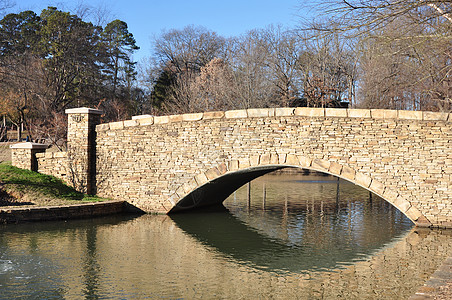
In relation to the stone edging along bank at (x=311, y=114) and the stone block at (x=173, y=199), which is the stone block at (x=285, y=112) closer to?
the stone edging along bank at (x=311, y=114)

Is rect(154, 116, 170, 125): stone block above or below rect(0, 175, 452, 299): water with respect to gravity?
above

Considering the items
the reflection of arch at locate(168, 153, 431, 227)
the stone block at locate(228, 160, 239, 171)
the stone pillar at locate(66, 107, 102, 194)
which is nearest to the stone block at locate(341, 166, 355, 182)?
the reflection of arch at locate(168, 153, 431, 227)

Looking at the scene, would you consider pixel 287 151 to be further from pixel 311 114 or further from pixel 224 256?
pixel 224 256

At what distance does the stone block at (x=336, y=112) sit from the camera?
11.4 m

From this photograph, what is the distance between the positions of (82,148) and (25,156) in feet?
6.99

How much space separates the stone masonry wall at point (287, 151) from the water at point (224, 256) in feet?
3.14

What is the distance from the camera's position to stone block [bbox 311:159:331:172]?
1150 cm

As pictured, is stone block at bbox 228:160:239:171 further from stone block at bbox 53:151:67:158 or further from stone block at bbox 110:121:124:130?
stone block at bbox 53:151:67:158

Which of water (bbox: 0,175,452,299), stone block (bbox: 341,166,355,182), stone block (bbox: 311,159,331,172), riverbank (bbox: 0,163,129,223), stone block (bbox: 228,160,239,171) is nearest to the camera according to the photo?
water (bbox: 0,175,452,299)

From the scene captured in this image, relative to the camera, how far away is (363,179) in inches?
443

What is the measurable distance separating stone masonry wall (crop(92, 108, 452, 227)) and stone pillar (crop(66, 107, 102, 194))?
0.82ft

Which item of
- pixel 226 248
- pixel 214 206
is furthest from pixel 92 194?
pixel 226 248

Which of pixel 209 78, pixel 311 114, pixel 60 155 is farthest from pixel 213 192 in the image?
pixel 209 78

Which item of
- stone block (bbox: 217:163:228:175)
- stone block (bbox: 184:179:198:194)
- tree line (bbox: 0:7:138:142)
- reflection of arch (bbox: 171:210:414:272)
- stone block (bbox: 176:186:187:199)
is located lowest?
reflection of arch (bbox: 171:210:414:272)
